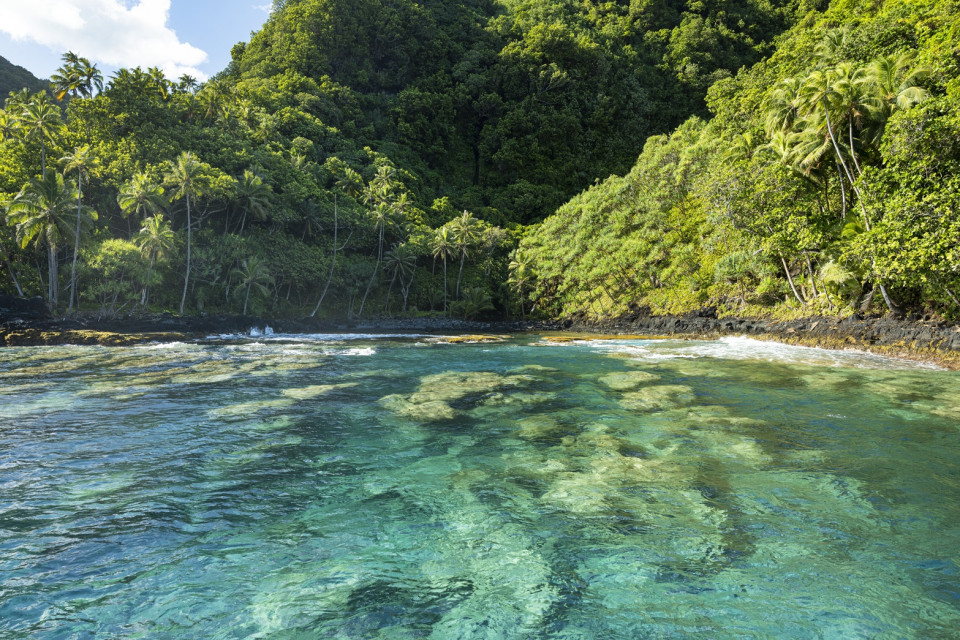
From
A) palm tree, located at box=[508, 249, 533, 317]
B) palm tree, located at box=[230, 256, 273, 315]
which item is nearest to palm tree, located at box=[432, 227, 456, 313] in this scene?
palm tree, located at box=[508, 249, 533, 317]

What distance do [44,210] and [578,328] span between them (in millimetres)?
52161

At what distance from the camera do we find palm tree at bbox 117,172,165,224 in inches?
1743

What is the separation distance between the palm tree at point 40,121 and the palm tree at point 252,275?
18329 mm

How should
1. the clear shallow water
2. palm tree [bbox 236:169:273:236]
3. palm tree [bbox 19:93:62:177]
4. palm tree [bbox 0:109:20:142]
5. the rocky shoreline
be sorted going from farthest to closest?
1. palm tree [bbox 236:169:273:236]
2. palm tree [bbox 0:109:20:142]
3. palm tree [bbox 19:93:62:177]
4. the rocky shoreline
5. the clear shallow water

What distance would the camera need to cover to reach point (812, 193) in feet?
95.6

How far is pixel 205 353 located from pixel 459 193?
241 feet

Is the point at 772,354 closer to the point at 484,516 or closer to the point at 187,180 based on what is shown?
the point at 484,516

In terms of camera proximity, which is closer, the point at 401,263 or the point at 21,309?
the point at 21,309

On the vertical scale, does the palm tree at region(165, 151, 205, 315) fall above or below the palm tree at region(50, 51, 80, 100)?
below

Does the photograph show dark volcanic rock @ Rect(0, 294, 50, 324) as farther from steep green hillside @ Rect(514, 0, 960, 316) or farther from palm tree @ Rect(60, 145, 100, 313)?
steep green hillside @ Rect(514, 0, 960, 316)

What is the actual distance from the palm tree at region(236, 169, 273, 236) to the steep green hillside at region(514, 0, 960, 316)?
38906mm

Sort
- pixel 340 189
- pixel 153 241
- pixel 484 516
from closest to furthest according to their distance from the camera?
pixel 484 516 → pixel 153 241 → pixel 340 189

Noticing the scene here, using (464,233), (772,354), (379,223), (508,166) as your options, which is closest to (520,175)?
(508,166)

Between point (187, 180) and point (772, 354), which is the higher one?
point (187, 180)
